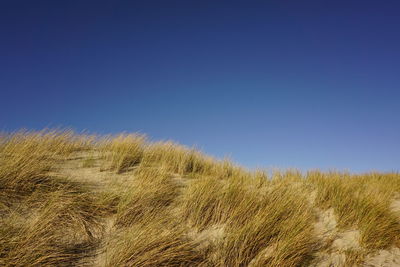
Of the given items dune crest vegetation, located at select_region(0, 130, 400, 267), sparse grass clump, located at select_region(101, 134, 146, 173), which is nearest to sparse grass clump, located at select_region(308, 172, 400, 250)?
dune crest vegetation, located at select_region(0, 130, 400, 267)

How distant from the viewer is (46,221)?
3.13 m

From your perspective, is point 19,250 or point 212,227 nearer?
point 19,250

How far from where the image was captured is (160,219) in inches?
149

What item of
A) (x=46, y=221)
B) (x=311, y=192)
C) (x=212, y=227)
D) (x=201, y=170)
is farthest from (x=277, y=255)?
(x=201, y=170)

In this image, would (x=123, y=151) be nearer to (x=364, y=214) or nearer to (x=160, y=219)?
(x=160, y=219)

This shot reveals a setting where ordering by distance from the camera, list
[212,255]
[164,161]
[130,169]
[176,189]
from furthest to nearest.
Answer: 1. [164,161]
2. [130,169]
3. [176,189]
4. [212,255]

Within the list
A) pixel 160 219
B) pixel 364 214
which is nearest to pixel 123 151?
pixel 160 219

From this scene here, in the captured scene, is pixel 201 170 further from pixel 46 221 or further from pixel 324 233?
pixel 46 221

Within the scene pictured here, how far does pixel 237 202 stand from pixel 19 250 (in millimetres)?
2925

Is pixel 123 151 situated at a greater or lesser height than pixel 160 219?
greater

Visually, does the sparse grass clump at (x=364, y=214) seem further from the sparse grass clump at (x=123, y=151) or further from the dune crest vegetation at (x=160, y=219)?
the sparse grass clump at (x=123, y=151)

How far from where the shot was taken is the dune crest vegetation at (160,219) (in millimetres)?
3084

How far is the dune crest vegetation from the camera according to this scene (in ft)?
10.1

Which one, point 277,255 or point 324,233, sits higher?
point 324,233
